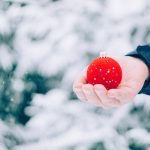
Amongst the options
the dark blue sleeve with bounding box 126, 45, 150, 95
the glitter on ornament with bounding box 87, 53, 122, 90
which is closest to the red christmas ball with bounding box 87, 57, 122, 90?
the glitter on ornament with bounding box 87, 53, 122, 90

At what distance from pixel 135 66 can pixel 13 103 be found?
3388 millimetres

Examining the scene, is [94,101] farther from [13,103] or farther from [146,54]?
[13,103]

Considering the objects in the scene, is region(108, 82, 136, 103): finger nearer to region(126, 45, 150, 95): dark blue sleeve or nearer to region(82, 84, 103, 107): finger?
region(82, 84, 103, 107): finger

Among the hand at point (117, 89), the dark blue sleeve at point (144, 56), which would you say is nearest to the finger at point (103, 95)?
the hand at point (117, 89)

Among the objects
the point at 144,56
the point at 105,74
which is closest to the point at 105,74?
the point at 105,74

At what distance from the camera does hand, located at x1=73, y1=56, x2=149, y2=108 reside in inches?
43.1

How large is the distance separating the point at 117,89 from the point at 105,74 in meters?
0.06

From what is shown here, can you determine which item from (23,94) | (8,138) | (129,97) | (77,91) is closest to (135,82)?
(129,97)

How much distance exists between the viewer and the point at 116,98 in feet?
3.61

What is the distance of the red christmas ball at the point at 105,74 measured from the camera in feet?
3.78

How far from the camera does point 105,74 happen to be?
1156mm

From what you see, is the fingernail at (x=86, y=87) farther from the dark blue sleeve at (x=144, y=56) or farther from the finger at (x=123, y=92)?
the dark blue sleeve at (x=144, y=56)

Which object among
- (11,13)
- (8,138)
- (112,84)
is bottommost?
(8,138)

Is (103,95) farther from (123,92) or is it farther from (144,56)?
(144,56)
